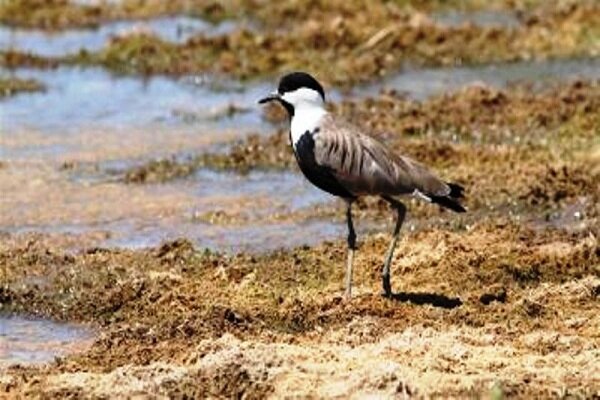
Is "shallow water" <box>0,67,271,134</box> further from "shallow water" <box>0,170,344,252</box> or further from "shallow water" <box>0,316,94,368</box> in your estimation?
"shallow water" <box>0,316,94,368</box>

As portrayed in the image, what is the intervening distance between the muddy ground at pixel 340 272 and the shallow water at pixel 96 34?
4.13 meters

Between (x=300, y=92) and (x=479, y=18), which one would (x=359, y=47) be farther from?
(x=300, y=92)

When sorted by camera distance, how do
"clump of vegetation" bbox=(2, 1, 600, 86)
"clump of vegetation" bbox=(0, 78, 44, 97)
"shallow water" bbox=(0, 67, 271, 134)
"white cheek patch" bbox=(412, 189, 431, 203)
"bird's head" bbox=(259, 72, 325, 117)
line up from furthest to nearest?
"clump of vegetation" bbox=(2, 1, 600, 86), "clump of vegetation" bbox=(0, 78, 44, 97), "shallow water" bbox=(0, 67, 271, 134), "bird's head" bbox=(259, 72, 325, 117), "white cheek patch" bbox=(412, 189, 431, 203)

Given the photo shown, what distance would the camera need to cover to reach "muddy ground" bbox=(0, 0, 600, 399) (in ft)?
27.0

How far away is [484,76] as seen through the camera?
19.5 m

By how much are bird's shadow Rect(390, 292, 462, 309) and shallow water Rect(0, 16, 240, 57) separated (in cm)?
1238

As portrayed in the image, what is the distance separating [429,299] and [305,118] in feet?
4.57

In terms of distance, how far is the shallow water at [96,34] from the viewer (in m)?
22.4

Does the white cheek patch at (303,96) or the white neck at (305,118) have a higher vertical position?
the white cheek patch at (303,96)

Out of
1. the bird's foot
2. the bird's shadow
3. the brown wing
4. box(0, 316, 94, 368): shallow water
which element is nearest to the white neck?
the brown wing

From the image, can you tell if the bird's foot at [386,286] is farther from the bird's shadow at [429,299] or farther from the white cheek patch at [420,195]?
the white cheek patch at [420,195]

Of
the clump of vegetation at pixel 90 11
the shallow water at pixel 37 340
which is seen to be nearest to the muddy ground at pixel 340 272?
the shallow water at pixel 37 340

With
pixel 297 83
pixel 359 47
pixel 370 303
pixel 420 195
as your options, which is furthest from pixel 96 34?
pixel 370 303

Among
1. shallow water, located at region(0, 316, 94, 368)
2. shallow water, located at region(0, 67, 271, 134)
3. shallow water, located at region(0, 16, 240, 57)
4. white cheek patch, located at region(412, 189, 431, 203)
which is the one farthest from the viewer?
shallow water, located at region(0, 16, 240, 57)
